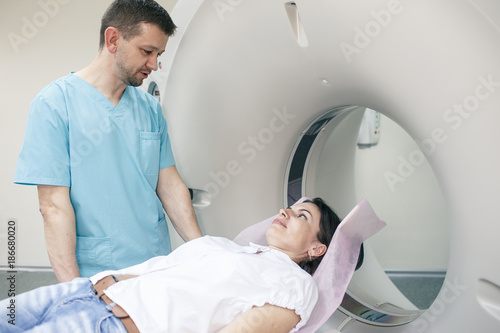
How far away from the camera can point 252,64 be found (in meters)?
1.40

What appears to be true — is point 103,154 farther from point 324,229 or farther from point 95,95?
point 324,229

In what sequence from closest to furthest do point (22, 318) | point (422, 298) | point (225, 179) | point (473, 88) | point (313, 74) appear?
1. point (473, 88)
2. point (22, 318)
3. point (313, 74)
4. point (225, 179)
5. point (422, 298)

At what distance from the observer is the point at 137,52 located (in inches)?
56.8

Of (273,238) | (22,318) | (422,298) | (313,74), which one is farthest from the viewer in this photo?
(422,298)

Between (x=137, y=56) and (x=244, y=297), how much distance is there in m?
0.71

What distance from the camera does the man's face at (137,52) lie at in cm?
143

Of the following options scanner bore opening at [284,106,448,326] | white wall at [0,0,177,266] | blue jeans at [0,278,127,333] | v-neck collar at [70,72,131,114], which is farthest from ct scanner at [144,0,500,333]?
white wall at [0,0,177,266]

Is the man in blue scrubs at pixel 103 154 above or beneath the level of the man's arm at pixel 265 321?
above

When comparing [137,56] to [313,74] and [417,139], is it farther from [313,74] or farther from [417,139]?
[417,139]

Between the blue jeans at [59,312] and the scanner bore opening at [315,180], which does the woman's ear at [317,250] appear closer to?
the scanner bore opening at [315,180]

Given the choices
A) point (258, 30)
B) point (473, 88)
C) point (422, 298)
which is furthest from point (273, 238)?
point (422, 298)

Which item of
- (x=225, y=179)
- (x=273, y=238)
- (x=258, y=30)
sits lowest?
(x=273, y=238)

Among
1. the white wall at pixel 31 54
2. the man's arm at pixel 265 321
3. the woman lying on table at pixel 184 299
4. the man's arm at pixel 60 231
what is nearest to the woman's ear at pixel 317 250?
the woman lying on table at pixel 184 299

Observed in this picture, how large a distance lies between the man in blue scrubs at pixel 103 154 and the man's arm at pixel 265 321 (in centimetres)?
48
